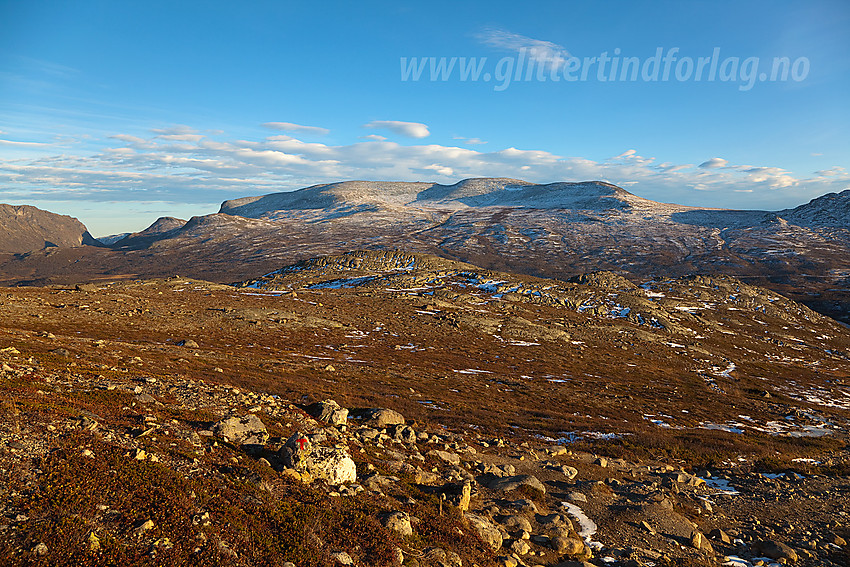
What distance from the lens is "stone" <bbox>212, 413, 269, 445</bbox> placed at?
1811 cm

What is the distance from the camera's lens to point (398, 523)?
543 inches

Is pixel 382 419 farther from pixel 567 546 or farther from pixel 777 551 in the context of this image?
pixel 777 551

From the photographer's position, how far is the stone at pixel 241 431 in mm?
18109

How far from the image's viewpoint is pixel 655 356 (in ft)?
257

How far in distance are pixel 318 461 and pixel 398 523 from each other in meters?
4.13

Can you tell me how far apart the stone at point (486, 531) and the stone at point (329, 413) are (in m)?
11.1

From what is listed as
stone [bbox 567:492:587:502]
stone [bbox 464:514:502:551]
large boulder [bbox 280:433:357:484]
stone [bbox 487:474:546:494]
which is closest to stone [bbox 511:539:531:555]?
stone [bbox 464:514:502:551]

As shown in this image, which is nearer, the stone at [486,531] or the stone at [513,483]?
the stone at [486,531]

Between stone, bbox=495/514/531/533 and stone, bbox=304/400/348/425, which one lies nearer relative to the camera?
stone, bbox=495/514/531/533

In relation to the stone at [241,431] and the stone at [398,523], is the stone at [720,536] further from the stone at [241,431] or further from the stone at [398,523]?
the stone at [241,431]

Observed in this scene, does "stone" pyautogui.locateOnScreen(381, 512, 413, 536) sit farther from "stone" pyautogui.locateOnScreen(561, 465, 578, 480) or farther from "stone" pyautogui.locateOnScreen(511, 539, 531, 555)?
"stone" pyautogui.locateOnScreen(561, 465, 578, 480)

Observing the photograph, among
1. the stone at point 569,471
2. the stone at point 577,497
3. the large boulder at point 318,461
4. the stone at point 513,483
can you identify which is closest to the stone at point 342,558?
the large boulder at point 318,461

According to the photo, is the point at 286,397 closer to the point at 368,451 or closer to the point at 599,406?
the point at 368,451

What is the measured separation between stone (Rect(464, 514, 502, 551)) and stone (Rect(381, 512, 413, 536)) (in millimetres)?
2968
